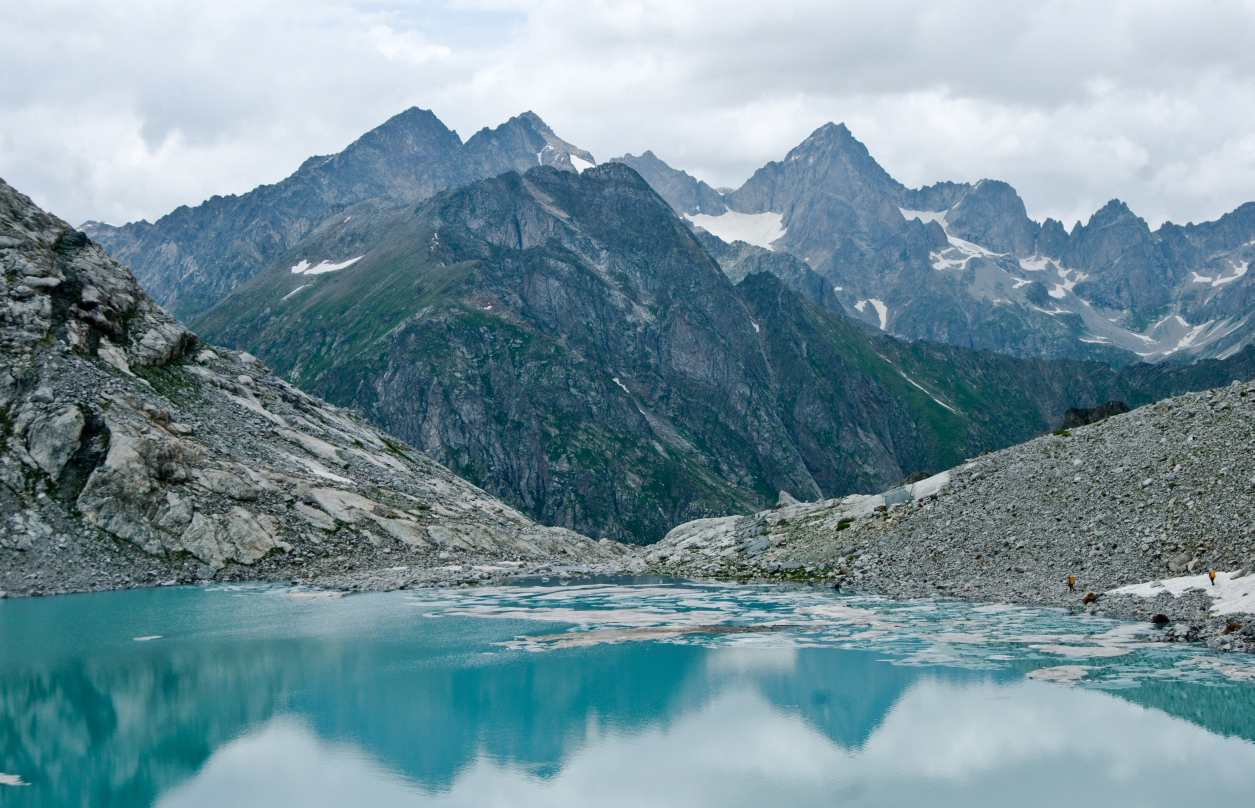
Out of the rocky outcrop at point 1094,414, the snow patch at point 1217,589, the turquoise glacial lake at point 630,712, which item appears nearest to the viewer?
the turquoise glacial lake at point 630,712

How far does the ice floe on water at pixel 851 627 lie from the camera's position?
146ft

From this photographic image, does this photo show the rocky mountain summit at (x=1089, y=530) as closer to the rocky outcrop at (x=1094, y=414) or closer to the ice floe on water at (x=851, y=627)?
the ice floe on water at (x=851, y=627)

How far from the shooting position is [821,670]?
47906 mm

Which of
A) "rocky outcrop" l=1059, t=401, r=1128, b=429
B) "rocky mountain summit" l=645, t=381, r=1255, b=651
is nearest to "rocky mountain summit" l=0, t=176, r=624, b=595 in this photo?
"rocky mountain summit" l=645, t=381, r=1255, b=651

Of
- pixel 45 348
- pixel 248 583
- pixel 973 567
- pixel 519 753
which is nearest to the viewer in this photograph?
pixel 519 753

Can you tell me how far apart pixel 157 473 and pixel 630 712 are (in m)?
69.7

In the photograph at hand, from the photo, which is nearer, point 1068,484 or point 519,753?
point 519,753

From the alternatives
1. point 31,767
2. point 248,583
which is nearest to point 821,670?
point 31,767

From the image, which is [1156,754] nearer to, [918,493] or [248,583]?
[918,493]

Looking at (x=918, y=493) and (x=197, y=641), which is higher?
(x=918, y=493)

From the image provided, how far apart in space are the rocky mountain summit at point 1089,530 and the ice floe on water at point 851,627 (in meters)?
3.02

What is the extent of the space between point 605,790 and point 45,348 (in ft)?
307

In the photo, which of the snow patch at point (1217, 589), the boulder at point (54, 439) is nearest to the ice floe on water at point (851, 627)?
the snow patch at point (1217, 589)

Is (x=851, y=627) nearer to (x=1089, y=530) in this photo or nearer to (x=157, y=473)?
(x=1089, y=530)
